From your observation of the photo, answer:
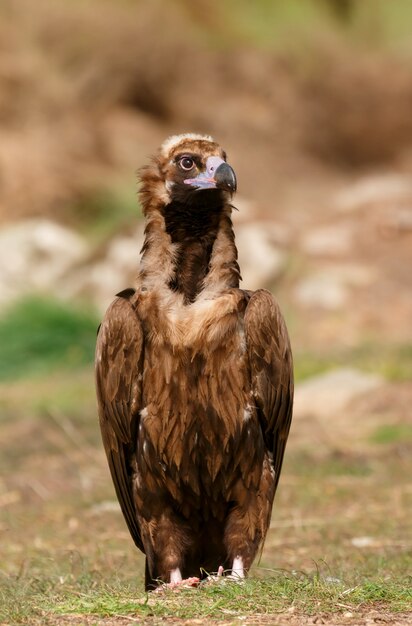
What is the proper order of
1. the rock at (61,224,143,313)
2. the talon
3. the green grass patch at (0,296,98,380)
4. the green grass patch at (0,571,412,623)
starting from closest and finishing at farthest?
1. the green grass patch at (0,571,412,623)
2. the talon
3. the green grass patch at (0,296,98,380)
4. the rock at (61,224,143,313)

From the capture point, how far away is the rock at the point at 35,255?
17250 mm

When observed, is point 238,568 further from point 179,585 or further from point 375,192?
point 375,192

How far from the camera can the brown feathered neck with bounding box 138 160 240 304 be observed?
214 inches

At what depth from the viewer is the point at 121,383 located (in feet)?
17.7

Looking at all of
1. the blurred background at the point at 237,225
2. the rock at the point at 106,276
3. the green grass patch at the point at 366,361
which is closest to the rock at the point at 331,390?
the blurred background at the point at 237,225

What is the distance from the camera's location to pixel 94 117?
20.8 metres

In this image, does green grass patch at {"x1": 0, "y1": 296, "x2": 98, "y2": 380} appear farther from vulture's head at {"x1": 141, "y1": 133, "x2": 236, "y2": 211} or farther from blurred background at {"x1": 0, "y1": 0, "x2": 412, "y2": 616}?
vulture's head at {"x1": 141, "y1": 133, "x2": 236, "y2": 211}

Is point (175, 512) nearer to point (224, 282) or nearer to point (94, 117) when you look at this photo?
point (224, 282)

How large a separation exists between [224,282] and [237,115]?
16429mm

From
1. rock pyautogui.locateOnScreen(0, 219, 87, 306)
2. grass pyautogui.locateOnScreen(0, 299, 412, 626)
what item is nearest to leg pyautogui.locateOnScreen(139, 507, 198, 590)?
grass pyautogui.locateOnScreen(0, 299, 412, 626)

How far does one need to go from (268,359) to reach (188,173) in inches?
33.9

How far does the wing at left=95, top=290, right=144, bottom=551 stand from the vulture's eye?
570 mm

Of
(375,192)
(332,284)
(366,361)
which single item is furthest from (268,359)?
(375,192)

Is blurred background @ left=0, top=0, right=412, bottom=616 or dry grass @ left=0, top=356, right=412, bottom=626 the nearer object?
dry grass @ left=0, top=356, right=412, bottom=626
